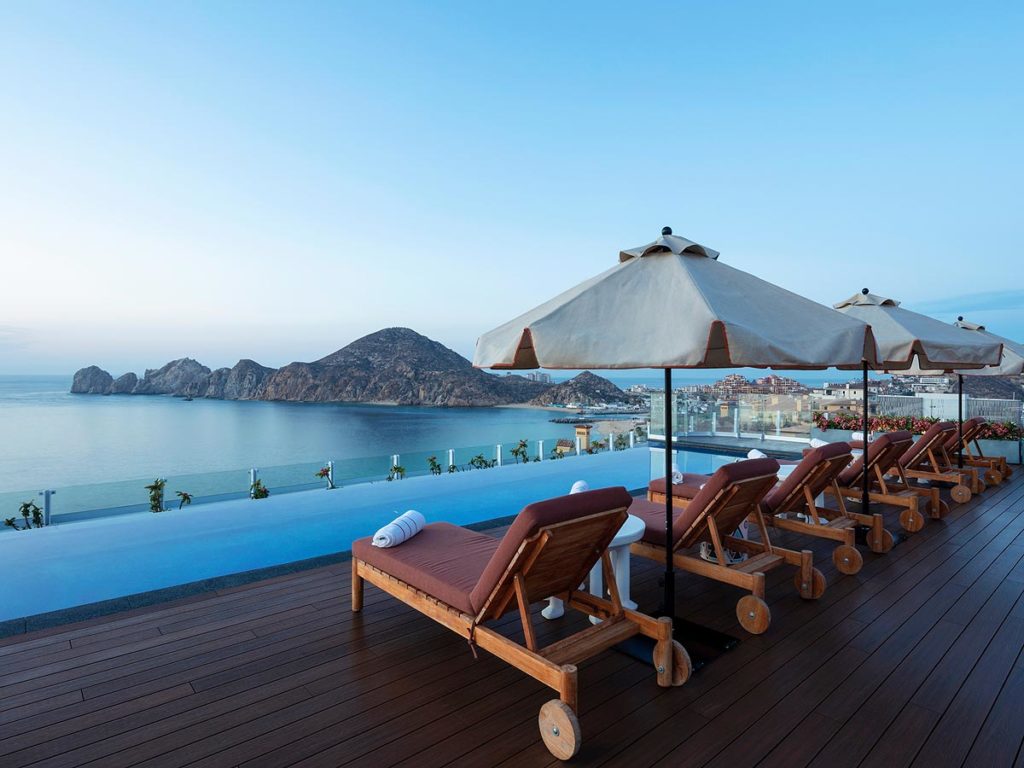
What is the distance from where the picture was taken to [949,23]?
31.1 ft

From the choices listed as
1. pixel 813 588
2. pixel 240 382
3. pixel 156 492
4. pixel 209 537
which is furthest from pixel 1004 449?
pixel 240 382

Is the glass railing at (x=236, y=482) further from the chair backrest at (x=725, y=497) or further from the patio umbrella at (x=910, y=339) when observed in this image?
the patio umbrella at (x=910, y=339)

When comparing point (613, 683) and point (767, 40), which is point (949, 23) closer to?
point (767, 40)

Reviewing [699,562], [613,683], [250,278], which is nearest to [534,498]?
[699,562]

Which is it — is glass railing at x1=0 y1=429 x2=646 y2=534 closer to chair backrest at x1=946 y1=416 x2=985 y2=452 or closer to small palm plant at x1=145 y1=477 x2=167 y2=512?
small palm plant at x1=145 y1=477 x2=167 y2=512

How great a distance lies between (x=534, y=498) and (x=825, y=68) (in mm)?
9396

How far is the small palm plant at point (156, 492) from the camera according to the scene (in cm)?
660

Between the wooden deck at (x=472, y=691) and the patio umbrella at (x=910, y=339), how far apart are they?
1.86m

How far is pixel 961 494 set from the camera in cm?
667

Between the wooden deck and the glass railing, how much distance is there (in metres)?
3.15

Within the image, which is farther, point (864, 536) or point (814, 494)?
point (864, 536)

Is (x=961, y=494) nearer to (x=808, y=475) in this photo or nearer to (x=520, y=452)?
(x=808, y=475)

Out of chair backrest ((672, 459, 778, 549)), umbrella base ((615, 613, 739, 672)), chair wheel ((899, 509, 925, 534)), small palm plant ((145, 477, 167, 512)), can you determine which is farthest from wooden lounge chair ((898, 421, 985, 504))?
small palm plant ((145, 477, 167, 512))

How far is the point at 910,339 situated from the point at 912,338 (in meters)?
0.02
